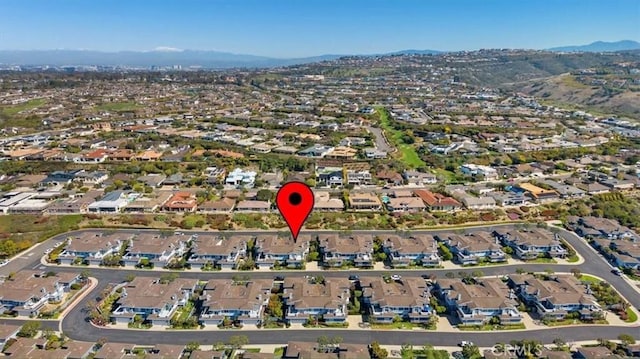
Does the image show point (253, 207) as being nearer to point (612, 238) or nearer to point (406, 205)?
point (406, 205)

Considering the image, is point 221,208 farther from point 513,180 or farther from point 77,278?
point 513,180

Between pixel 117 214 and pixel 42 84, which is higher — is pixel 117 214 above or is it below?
below

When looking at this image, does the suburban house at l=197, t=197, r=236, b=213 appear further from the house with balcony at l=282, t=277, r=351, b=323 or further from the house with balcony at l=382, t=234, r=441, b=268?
the house with balcony at l=382, t=234, r=441, b=268

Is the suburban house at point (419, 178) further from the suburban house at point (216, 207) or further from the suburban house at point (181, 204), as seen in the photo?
the suburban house at point (181, 204)

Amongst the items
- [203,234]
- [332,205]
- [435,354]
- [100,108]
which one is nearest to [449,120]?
[332,205]

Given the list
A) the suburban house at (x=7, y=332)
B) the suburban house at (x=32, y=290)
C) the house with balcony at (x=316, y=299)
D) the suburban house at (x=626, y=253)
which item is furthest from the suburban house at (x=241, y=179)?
the suburban house at (x=626, y=253)

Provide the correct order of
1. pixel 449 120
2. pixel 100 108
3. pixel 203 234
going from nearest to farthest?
pixel 203 234
pixel 449 120
pixel 100 108
